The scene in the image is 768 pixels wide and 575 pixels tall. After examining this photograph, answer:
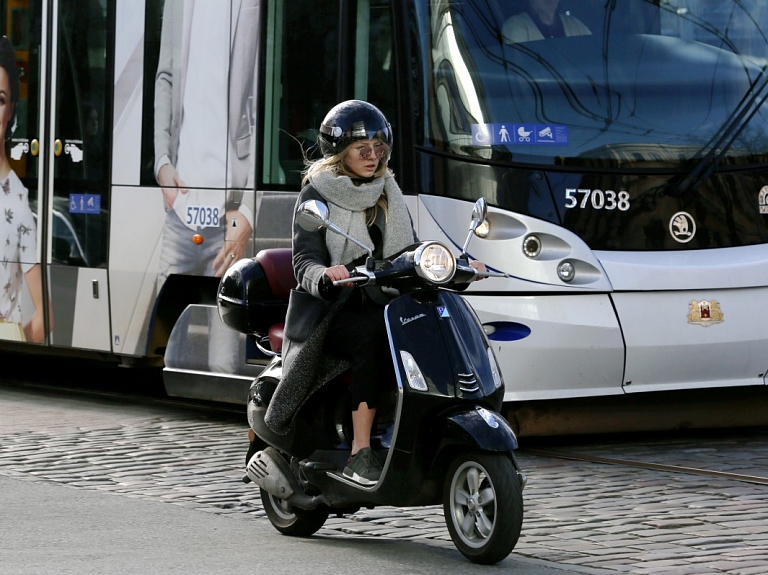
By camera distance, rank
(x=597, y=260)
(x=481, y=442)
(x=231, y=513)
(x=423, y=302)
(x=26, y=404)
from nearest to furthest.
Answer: (x=481, y=442), (x=423, y=302), (x=231, y=513), (x=597, y=260), (x=26, y=404)

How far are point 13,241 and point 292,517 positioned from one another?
5.24m

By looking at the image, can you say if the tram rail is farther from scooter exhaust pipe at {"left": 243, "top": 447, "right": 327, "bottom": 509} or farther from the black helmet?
the black helmet

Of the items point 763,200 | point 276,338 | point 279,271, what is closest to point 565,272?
point 763,200

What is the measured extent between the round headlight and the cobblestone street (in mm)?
1039

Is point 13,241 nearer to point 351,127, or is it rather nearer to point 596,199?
point 596,199

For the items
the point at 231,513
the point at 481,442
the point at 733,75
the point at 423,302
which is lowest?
the point at 231,513

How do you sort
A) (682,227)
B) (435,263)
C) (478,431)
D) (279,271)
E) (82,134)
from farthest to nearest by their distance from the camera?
(82,134) → (682,227) → (279,271) → (435,263) → (478,431)

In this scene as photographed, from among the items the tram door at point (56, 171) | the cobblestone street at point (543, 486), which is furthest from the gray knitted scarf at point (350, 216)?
the tram door at point (56, 171)

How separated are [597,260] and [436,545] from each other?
110 inches

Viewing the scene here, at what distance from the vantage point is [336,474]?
19.6 ft

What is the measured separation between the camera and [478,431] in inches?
216

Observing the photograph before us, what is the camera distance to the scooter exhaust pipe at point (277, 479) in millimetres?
6098

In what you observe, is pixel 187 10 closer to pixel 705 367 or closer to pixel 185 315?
pixel 185 315

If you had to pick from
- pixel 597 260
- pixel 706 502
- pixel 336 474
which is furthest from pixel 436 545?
pixel 597 260
